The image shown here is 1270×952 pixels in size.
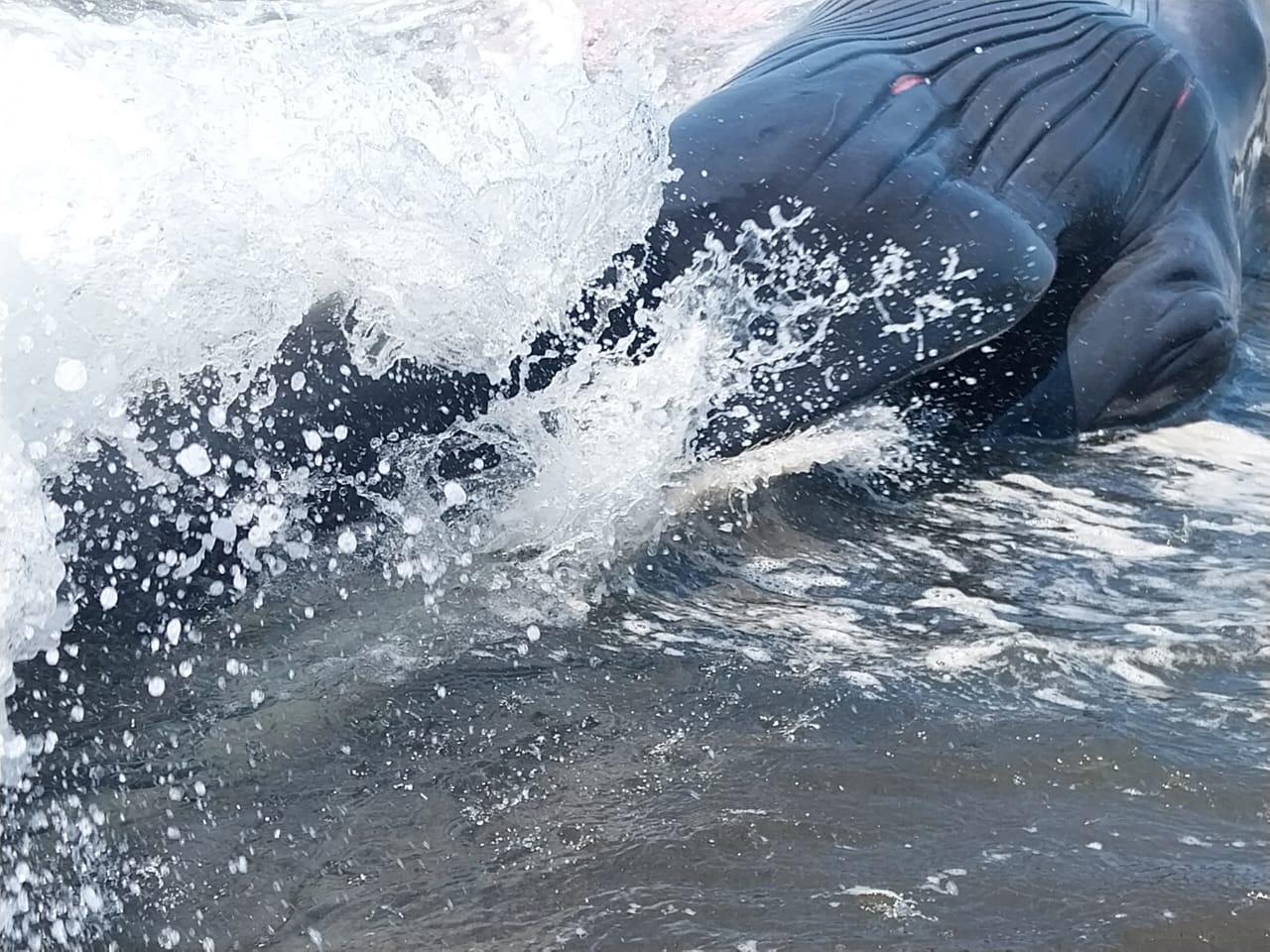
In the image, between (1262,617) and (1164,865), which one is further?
(1262,617)

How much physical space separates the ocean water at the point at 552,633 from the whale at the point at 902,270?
78mm

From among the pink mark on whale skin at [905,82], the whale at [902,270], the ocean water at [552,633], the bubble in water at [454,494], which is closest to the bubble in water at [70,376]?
the ocean water at [552,633]

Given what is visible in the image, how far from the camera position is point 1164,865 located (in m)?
2.22

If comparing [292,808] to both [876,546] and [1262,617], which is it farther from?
[1262,617]

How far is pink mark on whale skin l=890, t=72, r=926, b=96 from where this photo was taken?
4039mm

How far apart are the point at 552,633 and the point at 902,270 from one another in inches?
53.3

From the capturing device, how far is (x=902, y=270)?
12.1ft

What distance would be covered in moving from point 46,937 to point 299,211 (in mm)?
1670

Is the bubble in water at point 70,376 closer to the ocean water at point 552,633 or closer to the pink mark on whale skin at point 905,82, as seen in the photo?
the ocean water at point 552,633

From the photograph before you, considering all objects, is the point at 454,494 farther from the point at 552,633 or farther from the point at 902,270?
the point at 902,270

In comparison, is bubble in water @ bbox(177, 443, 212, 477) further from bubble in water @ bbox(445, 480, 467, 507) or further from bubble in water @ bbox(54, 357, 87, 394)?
bubble in water @ bbox(445, 480, 467, 507)

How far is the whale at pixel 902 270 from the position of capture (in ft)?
9.44

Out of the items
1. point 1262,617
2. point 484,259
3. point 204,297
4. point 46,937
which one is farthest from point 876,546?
point 46,937

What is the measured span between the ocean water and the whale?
0.08 metres
